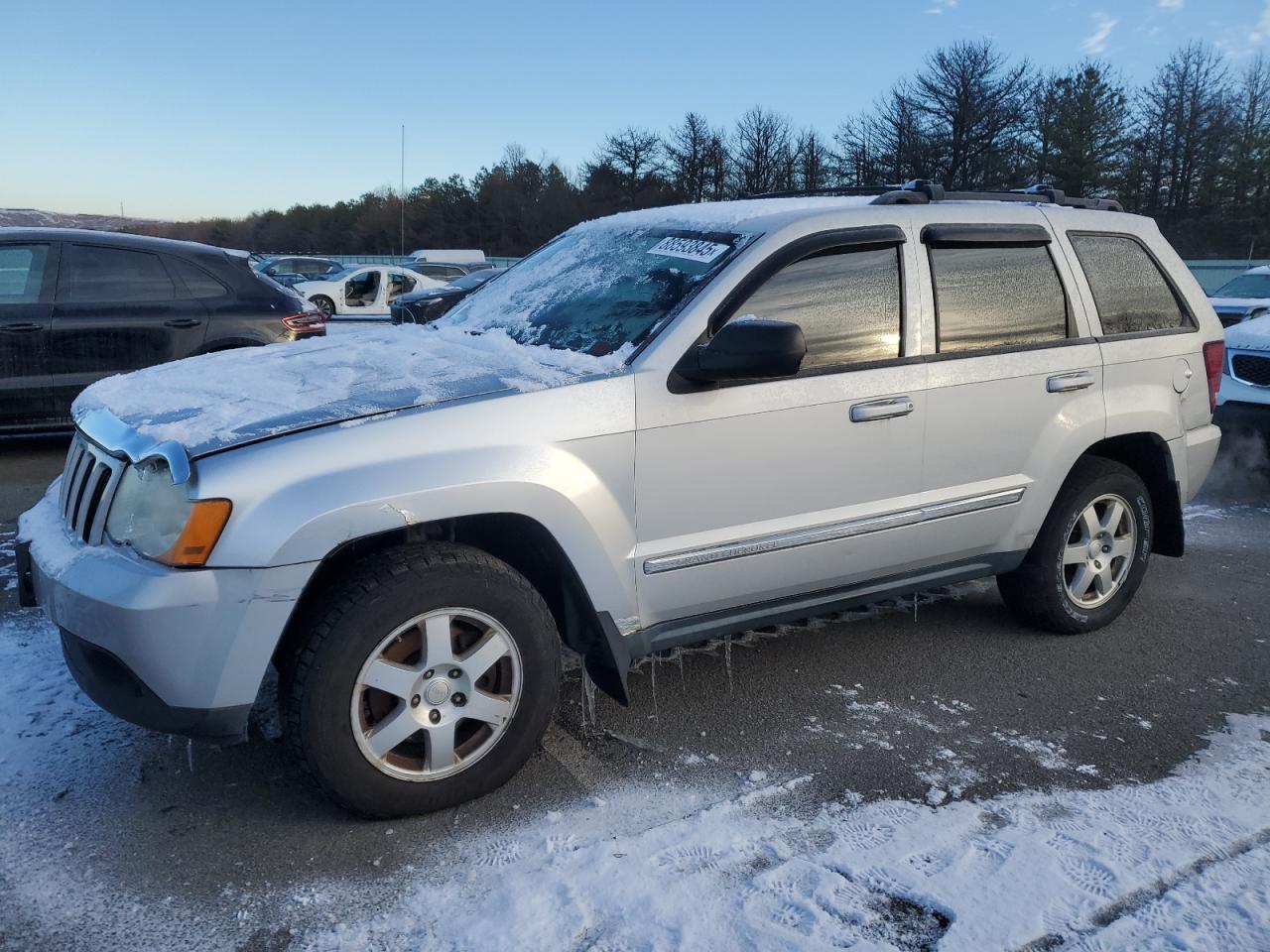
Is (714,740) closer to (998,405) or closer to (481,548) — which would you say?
(481,548)

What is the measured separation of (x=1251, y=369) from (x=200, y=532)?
25.7 ft

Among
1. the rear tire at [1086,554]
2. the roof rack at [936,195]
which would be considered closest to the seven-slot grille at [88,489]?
the roof rack at [936,195]

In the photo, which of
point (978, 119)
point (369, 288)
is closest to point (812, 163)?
point (978, 119)

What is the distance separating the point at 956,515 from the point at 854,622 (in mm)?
923

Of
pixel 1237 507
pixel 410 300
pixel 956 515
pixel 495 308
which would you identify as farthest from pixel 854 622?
pixel 410 300

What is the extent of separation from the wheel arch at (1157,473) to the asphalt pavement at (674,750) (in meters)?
0.39

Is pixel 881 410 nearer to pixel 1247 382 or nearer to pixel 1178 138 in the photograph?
pixel 1247 382

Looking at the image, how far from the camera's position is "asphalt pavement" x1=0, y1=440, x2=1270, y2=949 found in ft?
8.75

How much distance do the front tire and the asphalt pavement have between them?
0.15m

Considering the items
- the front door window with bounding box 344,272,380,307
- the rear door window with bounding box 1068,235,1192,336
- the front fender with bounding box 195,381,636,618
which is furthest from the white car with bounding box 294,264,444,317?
the front fender with bounding box 195,381,636,618

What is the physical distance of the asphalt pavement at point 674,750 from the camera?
267 centimetres

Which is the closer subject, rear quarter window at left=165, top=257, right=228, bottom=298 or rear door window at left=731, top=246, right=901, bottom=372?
rear door window at left=731, top=246, right=901, bottom=372

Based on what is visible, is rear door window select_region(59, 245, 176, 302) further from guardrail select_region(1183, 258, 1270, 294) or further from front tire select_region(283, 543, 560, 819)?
guardrail select_region(1183, 258, 1270, 294)

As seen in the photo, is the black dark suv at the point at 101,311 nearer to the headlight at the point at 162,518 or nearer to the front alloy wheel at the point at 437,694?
the headlight at the point at 162,518
